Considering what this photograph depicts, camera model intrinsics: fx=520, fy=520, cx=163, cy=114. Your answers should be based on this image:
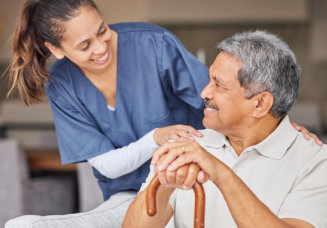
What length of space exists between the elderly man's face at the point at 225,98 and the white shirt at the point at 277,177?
9cm

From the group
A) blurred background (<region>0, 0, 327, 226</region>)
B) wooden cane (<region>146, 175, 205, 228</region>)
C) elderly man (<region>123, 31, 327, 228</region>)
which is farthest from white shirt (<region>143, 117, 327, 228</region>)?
blurred background (<region>0, 0, 327, 226</region>)

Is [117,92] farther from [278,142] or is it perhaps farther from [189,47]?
[189,47]

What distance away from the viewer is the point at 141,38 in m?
1.70

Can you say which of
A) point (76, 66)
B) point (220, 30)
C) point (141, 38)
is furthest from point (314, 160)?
point (220, 30)

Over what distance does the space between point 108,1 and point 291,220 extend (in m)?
4.51

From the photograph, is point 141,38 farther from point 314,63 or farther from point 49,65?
point 314,63

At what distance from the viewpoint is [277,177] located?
4.31ft

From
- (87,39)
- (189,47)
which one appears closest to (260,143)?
(87,39)

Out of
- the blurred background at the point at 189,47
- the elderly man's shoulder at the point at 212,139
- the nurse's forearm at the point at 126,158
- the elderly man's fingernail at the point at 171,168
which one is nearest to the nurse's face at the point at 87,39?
the nurse's forearm at the point at 126,158

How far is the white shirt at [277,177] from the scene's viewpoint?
4.01ft

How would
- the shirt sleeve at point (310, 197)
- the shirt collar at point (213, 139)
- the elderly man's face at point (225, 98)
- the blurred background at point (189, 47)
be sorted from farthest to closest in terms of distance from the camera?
the blurred background at point (189, 47)
the shirt collar at point (213, 139)
the elderly man's face at point (225, 98)
the shirt sleeve at point (310, 197)

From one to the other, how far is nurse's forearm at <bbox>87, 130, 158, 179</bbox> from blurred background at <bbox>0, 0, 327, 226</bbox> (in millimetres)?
1411

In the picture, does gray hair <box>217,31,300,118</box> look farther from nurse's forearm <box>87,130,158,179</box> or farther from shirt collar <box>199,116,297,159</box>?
nurse's forearm <box>87,130,158,179</box>

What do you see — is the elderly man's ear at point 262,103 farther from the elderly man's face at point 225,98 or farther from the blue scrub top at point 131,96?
the blue scrub top at point 131,96
